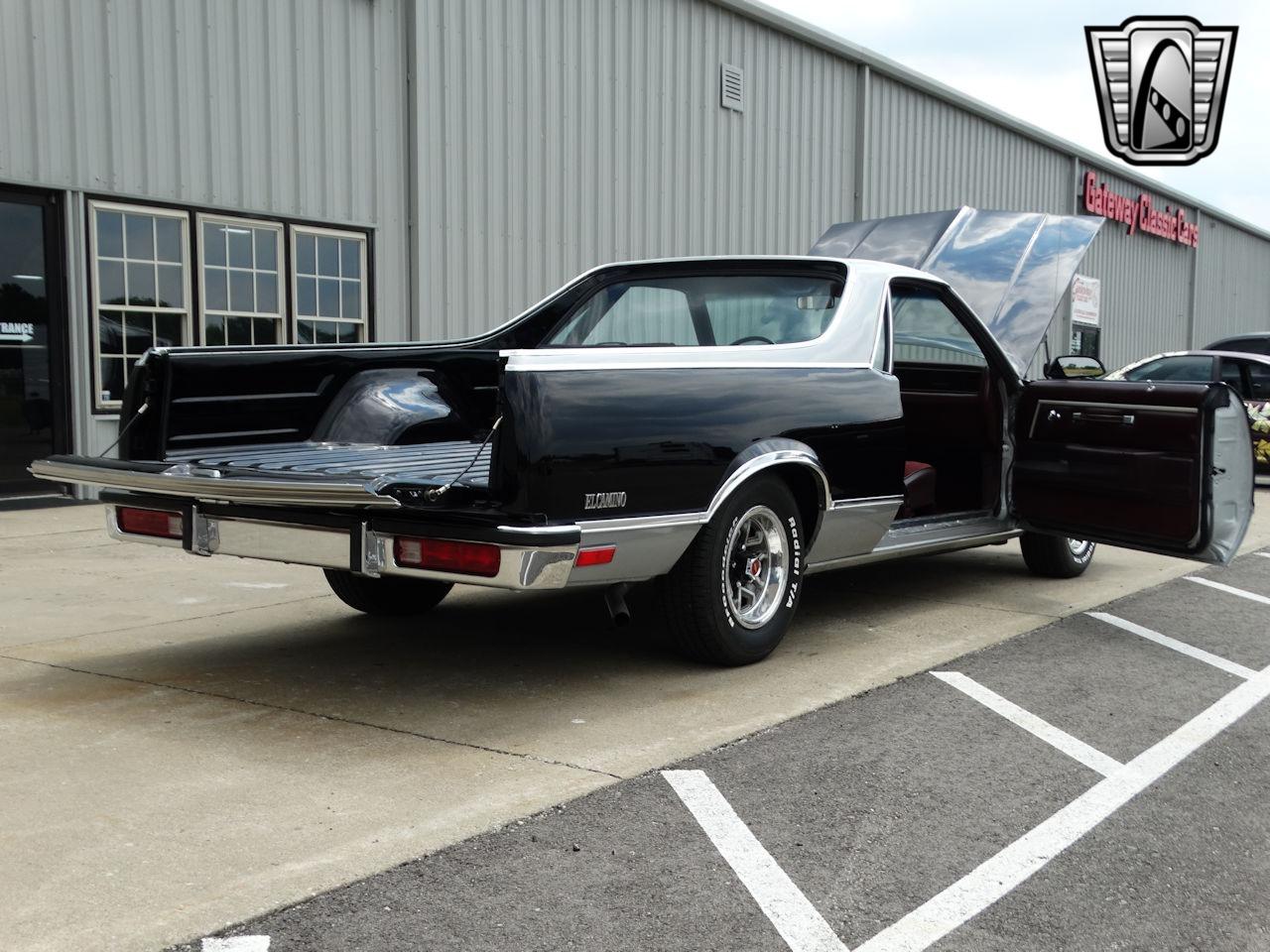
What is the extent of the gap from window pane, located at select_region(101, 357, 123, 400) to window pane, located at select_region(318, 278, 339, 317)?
2.07 meters

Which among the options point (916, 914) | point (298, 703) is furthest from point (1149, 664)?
point (298, 703)

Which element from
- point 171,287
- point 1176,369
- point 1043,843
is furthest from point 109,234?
point 1176,369

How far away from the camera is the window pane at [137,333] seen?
1070 cm

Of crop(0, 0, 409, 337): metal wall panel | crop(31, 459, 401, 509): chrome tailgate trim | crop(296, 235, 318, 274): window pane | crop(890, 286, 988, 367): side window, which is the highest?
crop(0, 0, 409, 337): metal wall panel

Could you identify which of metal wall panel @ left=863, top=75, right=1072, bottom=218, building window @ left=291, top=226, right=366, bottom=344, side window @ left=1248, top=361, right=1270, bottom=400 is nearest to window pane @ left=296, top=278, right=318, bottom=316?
building window @ left=291, top=226, right=366, bottom=344

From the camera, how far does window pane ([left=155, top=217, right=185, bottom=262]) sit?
1085cm

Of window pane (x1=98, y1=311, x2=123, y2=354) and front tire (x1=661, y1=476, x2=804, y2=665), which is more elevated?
window pane (x1=98, y1=311, x2=123, y2=354)

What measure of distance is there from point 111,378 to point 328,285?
235 centimetres

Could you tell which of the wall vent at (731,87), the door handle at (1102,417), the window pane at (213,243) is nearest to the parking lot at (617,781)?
the door handle at (1102,417)

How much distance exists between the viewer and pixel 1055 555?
740 cm

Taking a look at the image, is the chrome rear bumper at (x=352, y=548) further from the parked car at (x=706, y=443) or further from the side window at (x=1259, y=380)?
the side window at (x=1259, y=380)

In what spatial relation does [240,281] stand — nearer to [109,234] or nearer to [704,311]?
[109,234]

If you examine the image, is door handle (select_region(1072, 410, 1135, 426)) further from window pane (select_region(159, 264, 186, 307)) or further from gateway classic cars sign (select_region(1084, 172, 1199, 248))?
gateway classic cars sign (select_region(1084, 172, 1199, 248))

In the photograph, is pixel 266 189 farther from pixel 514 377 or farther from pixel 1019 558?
pixel 514 377
